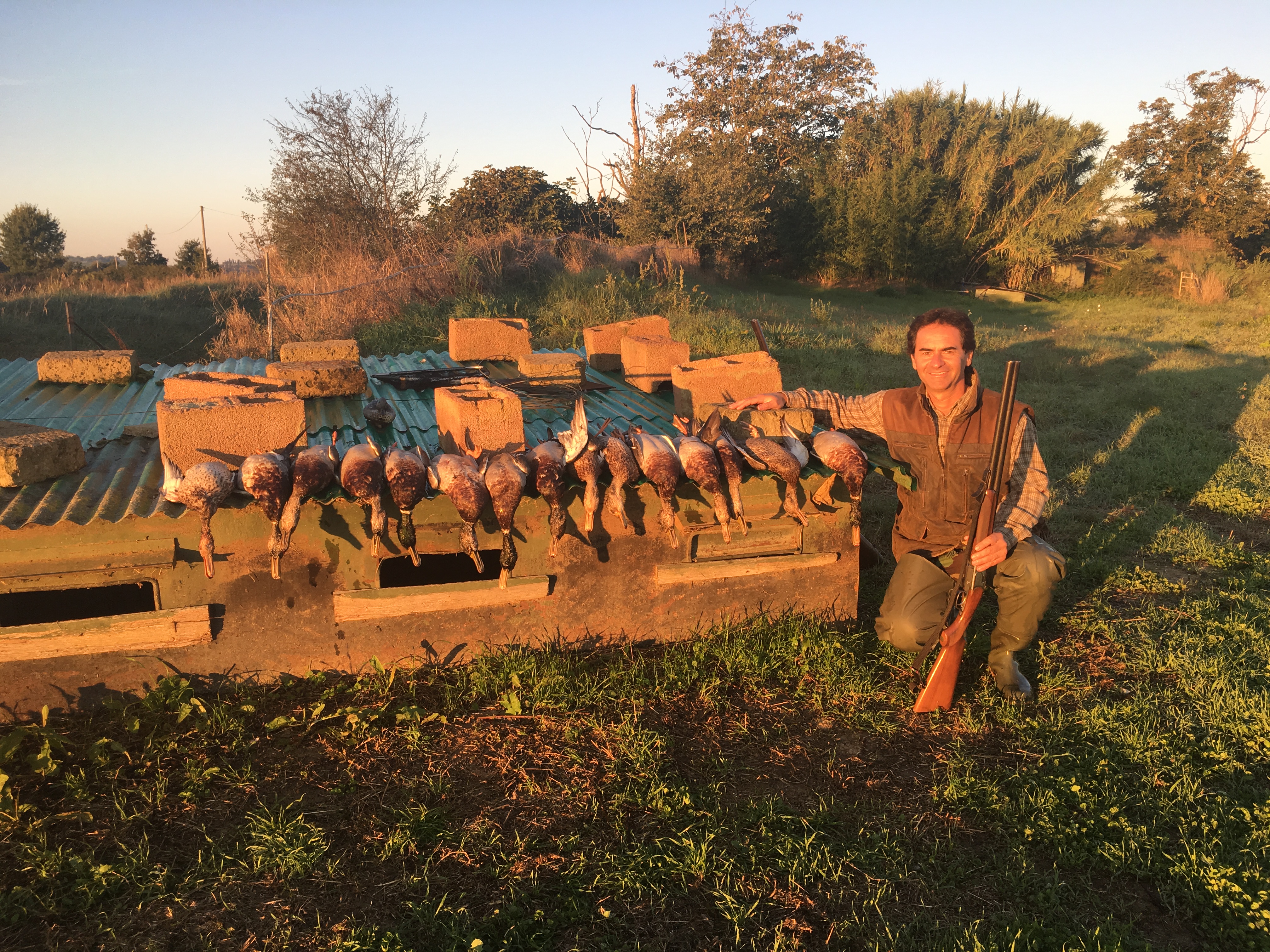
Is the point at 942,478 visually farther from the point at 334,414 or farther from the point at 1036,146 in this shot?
the point at 1036,146

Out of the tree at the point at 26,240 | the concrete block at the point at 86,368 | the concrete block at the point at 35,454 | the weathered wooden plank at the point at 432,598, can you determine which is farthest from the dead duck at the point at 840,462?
the tree at the point at 26,240

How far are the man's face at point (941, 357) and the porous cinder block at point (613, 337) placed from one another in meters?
3.75

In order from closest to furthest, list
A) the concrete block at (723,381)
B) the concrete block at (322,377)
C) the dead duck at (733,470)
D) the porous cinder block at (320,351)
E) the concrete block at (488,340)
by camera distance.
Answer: the dead duck at (733,470), the concrete block at (723,381), the concrete block at (322,377), the porous cinder block at (320,351), the concrete block at (488,340)

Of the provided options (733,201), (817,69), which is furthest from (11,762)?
(817,69)

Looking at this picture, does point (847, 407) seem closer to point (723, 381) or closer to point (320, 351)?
point (723, 381)

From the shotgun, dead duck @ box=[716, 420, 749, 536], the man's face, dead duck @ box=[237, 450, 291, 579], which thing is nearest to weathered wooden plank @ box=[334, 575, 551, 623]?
dead duck @ box=[237, 450, 291, 579]

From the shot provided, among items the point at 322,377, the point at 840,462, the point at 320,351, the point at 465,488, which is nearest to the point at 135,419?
the point at 322,377

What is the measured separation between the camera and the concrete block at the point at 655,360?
285 inches

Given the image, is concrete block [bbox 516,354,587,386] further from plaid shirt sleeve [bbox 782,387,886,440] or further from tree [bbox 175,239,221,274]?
tree [bbox 175,239,221,274]

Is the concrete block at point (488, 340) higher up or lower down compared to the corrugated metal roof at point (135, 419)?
higher up

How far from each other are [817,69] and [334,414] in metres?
36.3

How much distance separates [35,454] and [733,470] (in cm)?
393

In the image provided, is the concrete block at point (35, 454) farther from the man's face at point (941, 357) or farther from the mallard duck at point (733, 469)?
the man's face at point (941, 357)

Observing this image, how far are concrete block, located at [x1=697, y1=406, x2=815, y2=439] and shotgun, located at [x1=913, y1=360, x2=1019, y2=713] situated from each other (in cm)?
122
